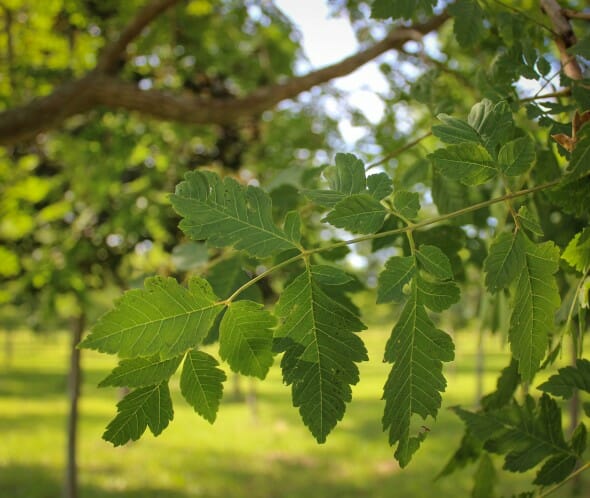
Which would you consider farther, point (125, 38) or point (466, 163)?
point (125, 38)

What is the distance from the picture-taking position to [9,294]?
4637mm

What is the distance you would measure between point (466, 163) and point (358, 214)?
113mm

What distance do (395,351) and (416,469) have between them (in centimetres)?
1020

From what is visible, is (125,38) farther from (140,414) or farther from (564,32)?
(140,414)

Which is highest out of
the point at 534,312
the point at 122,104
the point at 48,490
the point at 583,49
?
the point at 122,104

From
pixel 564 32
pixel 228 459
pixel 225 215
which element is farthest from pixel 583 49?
pixel 228 459

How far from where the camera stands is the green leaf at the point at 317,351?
19.3 inches

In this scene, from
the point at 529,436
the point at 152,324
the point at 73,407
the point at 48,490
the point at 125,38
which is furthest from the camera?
the point at 48,490

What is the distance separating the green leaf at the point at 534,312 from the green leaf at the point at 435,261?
0.06 meters

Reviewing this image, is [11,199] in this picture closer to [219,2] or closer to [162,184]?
[162,184]

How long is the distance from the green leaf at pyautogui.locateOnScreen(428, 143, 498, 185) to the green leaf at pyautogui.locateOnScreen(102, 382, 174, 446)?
32 cm

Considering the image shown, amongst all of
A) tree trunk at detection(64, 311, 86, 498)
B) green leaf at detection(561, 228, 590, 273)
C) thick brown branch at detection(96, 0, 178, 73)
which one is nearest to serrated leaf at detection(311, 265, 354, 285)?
green leaf at detection(561, 228, 590, 273)

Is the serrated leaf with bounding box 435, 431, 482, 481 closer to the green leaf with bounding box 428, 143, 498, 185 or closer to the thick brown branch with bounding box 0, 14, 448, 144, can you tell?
the green leaf with bounding box 428, 143, 498, 185

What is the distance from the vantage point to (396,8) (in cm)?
72
